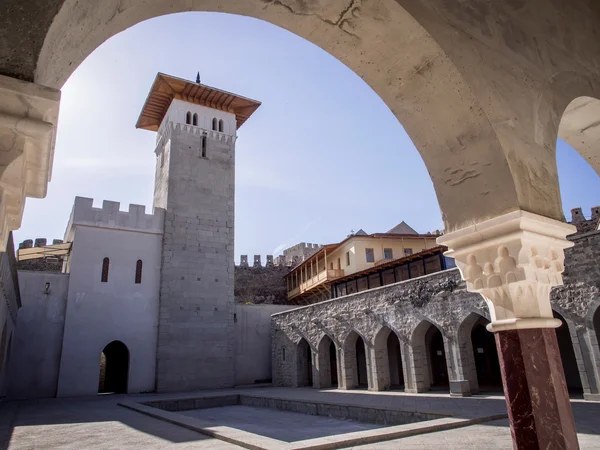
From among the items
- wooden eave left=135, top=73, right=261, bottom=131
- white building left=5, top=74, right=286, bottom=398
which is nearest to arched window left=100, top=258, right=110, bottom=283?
white building left=5, top=74, right=286, bottom=398

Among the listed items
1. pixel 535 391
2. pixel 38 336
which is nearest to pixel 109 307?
pixel 38 336

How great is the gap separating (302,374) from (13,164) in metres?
16.3

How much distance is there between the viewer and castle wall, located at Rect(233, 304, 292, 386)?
1786 centimetres

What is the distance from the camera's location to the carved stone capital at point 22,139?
1.48 metres

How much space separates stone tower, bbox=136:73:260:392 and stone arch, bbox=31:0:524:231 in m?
14.9

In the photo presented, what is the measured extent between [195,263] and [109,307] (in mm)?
3458

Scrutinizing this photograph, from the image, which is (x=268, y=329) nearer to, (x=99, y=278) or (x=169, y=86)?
(x=99, y=278)

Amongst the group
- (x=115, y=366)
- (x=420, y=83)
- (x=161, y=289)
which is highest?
(x=161, y=289)

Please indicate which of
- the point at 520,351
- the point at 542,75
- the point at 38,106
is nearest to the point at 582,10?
the point at 542,75

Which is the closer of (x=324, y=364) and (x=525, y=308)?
(x=525, y=308)

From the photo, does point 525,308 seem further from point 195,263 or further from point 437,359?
point 195,263

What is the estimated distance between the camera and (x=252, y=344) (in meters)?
18.3

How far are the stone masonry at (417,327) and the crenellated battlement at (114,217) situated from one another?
6.50 meters

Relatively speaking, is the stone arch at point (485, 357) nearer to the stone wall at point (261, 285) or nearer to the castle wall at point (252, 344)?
the castle wall at point (252, 344)
